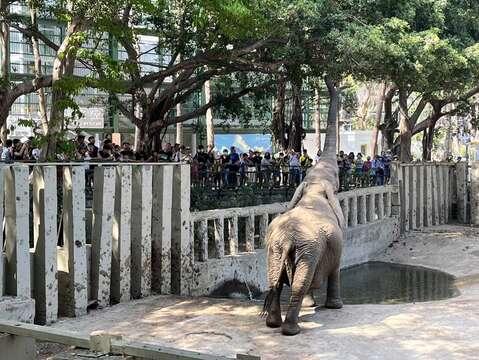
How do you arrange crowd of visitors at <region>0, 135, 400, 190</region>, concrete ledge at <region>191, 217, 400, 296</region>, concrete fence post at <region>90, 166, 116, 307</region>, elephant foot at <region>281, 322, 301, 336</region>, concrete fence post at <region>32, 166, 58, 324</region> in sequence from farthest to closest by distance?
crowd of visitors at <region>0, 135, 400, 190</region>
concrete ledge at <region>191, 217, 400, 296</region>
concrete fence post at <region>90, 166, 116, 307</region>
concrete fence post at <region>32, 166, 58, 324</region>
elephant foot at <region>281, 322, 301, 336</region>

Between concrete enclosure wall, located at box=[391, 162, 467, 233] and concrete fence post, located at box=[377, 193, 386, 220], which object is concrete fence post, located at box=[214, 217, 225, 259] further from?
concrete enclosure wall, located at box=[391, 162, 467, 233]

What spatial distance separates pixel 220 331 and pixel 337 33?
7.80m

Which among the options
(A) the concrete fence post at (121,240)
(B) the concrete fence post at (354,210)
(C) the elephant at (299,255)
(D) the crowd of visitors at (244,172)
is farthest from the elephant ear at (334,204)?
(B) the concrete fence post at (354,210)

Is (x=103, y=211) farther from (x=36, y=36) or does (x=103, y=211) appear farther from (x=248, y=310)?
(x=36, y=36)

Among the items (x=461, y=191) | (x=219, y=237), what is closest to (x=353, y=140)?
(x=461, y=191)

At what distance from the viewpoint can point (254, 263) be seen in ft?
36.6

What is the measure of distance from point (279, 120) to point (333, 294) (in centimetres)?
1204

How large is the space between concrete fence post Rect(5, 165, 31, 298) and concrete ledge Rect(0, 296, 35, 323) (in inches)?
7.5

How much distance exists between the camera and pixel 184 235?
9180 millimetres

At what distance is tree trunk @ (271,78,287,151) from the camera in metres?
19.0

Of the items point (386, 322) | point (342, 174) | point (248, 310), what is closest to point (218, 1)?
point (248, 310)

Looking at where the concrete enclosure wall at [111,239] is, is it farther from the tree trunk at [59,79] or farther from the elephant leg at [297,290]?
the elephant leg at [297,290]

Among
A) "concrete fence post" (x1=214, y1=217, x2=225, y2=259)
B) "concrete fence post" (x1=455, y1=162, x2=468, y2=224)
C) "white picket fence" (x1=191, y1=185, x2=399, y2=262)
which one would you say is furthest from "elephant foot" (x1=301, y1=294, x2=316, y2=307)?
"concrete fence post" (x1=455, y1=162, x2=468, y2=224)

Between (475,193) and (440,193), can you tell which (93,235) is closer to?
(440,193)
